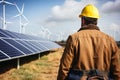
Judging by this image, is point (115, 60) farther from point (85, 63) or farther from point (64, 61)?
point (64, 61)

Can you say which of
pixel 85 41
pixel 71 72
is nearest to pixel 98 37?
pixel 85 41

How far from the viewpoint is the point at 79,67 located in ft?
12.9

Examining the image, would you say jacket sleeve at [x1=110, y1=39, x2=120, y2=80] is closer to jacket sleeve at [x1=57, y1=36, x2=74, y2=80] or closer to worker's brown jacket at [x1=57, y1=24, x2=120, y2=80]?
worker's brown jacket at [x1=57, y1=24, x2=120, y2=80]

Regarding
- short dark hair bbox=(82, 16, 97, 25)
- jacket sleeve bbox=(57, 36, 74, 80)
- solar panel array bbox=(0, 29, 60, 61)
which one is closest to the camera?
jacket sleeve bbox=(57, 36, 74, 80)

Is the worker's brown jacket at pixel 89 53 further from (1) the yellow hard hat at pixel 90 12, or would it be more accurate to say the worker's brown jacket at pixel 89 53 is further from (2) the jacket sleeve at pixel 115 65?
(1) the yellow hard hat at pixel 90 12

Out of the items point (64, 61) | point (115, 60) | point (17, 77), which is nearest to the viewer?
point (64, 61)

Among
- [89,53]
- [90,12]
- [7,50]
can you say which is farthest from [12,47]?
[89,53]

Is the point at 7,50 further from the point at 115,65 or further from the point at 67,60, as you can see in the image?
the point at 115,65

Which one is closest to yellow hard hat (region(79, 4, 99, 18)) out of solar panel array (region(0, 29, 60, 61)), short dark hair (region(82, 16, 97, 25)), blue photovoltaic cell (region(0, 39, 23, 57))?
short dark hair (region(82, 16, 97, 25))

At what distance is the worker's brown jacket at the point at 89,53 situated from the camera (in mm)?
3898

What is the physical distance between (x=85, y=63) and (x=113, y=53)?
629 millimetres

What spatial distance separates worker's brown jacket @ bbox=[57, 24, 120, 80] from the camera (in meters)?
3.90

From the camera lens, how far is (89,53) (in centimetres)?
394

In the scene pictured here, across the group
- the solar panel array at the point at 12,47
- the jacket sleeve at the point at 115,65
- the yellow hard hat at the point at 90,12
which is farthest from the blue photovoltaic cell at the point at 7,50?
the jacket sleeve at the point at 115,65
